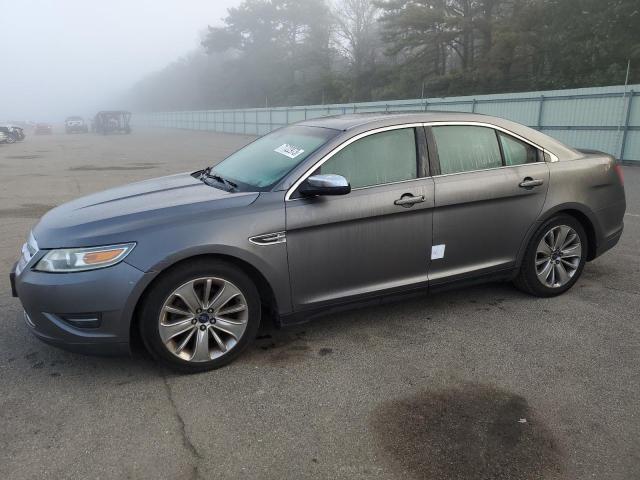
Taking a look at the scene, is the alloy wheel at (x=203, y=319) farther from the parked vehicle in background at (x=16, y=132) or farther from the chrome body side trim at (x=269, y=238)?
the parked vehicle in background at (x=16, y=132)

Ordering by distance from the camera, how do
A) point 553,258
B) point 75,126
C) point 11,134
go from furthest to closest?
point 75,126 < point 11,134 < point 553,258

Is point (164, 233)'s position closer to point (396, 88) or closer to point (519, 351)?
point (519, 351)

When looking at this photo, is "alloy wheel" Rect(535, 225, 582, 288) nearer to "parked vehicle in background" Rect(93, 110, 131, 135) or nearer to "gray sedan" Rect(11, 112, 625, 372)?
"gray sedan" Rect(11, 112, 625, 372)

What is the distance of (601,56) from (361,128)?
2554 cm

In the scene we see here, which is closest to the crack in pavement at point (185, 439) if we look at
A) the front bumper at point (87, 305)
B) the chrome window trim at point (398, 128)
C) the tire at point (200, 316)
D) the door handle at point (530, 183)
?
the tire at point (200, 316)

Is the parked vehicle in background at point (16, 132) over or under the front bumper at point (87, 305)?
under

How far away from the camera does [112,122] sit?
168 feet

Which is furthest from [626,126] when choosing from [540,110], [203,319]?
[203,319]

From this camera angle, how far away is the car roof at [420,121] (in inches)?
151

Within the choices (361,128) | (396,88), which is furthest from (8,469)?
(396,88)

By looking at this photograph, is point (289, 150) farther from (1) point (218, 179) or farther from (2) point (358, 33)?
(2) point (358, 33)

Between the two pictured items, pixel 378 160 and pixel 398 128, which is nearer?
pixel 378 160

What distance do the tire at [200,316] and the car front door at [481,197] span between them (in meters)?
1.45

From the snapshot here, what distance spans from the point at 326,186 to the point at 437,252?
109 centimetres
